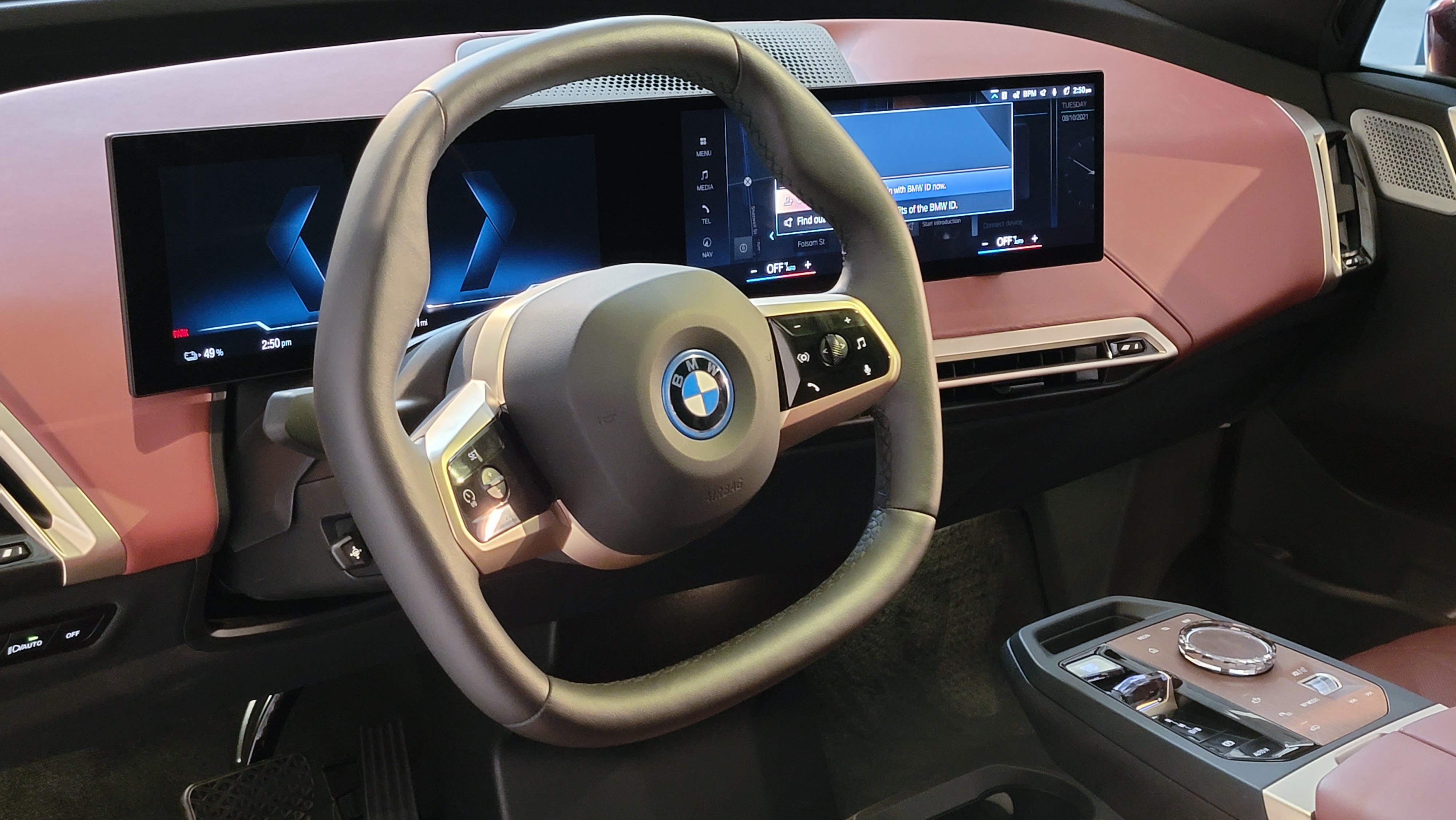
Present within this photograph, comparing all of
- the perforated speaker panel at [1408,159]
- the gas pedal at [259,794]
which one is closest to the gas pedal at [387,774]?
the gas pedal at [259,794]

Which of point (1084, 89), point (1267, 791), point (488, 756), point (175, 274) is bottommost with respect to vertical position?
point (488, 756)

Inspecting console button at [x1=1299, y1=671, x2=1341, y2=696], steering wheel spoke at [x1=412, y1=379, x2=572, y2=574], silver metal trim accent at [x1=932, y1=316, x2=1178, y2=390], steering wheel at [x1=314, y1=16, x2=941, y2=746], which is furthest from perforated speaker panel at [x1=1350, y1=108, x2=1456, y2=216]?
steering wheel spoke at [x1=412, y1=379, x2=572, y2=574]

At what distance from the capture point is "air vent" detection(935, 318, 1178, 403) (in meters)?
1.40

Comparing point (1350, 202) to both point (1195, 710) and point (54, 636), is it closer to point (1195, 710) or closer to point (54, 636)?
point (1195, 710)

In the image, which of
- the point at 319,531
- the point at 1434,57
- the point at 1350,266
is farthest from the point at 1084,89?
the point at 319,531

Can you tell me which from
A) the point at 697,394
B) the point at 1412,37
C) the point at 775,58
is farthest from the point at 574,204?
the point at 1412,37

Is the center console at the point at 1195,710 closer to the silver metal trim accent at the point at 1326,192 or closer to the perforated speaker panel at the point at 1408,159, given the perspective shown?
the silver metal trim accent at the point at 1326,192

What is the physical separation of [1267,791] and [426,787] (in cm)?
110

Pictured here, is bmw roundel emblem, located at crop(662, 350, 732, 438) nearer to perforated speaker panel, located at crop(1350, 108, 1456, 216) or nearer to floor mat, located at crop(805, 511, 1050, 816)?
floor mat, located at crop(805, 511, 1050, 816)

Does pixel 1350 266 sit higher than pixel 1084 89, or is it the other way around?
pixel 1084 89

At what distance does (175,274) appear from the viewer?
0.95 meters

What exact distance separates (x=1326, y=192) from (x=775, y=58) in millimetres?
944

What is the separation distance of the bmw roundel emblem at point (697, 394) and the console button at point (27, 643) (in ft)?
2.16

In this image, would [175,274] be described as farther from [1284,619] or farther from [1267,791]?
[1284,619]
